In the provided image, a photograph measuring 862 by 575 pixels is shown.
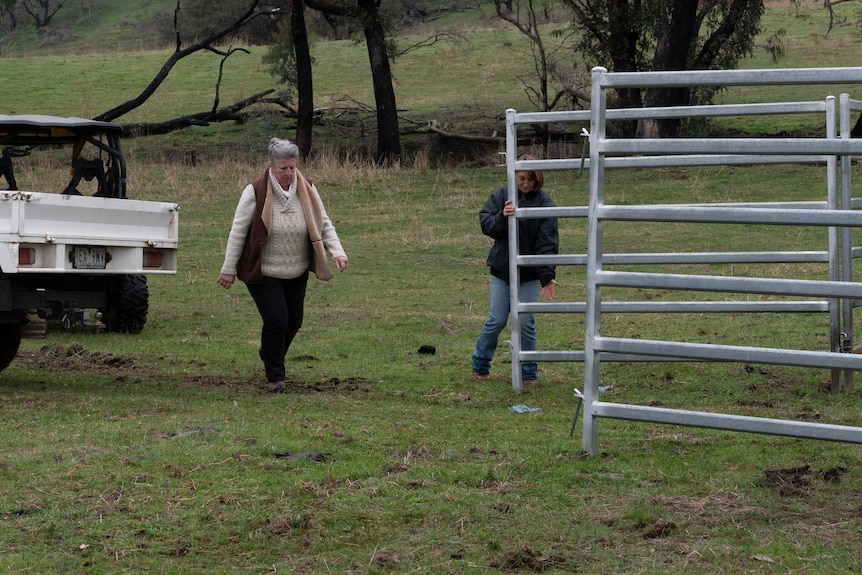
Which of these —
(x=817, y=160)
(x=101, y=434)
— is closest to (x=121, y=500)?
(x=101, y=434)

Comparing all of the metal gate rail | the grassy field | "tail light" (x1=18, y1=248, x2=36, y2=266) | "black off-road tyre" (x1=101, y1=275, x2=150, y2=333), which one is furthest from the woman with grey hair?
"black off-road tyre" (x1=101, y1=275, x2=150, y2=333)

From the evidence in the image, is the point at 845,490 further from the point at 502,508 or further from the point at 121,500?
the point at 121,500

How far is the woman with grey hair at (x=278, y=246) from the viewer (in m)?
8.69

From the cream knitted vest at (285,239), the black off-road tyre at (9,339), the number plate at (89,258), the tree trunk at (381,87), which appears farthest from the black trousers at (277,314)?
the tree trunk at (381,87)

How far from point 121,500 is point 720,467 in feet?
10.2

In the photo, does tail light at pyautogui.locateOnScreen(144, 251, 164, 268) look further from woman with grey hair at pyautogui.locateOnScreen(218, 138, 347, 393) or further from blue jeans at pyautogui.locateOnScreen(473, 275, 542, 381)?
blue jeans at pyautogui.locateOnScreen(473, 275, 542, 381)

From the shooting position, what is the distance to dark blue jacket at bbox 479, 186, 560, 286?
357 inches

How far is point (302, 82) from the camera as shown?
31.6 metres

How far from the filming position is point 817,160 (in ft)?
27.9

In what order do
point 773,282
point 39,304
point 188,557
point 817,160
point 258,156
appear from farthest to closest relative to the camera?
point 258,156 < point 39,304 < point 817,160 < point 773,282 < point 188,557

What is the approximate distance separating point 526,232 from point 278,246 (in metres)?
1.91

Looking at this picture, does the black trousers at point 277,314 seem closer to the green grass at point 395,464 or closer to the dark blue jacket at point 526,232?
the green grass at point 395,464

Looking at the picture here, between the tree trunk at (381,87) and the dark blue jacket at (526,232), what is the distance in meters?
22.1

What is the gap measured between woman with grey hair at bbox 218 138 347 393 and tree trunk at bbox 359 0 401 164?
22260mm
